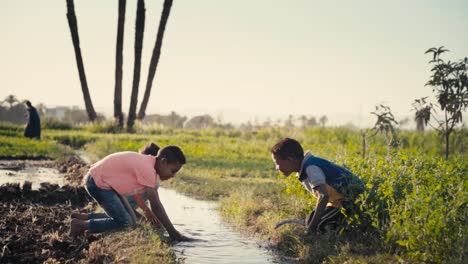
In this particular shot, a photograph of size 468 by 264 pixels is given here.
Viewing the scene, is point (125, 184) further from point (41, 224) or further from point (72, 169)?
point (72, 169)

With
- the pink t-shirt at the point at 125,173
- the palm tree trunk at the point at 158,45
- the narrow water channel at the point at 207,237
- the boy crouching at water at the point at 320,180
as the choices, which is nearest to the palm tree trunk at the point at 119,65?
the palm tree trunk at the point at 158,45

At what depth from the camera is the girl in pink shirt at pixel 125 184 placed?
26.9ft

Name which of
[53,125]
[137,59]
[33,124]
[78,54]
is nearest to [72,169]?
[33,124]

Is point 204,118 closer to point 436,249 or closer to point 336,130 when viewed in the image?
point 336,130

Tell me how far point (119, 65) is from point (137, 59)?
1.66 metres

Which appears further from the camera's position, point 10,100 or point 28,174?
point 10,100

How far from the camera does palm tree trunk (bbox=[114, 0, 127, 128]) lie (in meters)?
33.8

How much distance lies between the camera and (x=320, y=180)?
7.88 m

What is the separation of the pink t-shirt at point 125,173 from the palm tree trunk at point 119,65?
83.3 feet

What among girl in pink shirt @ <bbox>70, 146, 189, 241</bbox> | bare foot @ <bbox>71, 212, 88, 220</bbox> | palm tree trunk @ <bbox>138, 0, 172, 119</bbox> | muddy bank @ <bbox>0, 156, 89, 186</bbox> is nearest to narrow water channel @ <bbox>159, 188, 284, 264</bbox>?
girl in pink shirt @ <bbox>70, 146, 189, 241</bbox>

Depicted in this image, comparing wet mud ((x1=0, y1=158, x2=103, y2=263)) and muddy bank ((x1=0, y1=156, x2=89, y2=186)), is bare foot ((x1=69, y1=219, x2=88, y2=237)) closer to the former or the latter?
wet mud ((x1=0, y1=158, x2=103, y2=263))

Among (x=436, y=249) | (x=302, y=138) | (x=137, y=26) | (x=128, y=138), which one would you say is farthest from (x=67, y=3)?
(x=436, y=249)

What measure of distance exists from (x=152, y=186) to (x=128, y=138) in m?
18.6

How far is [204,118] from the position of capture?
52781mm
